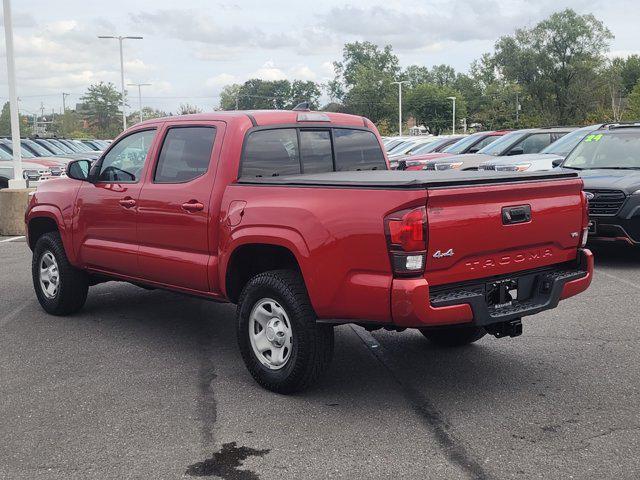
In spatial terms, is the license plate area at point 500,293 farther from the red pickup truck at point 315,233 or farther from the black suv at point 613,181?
the black suv at point 613,181

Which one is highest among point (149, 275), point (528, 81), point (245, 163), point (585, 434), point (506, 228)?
point (528, 81)

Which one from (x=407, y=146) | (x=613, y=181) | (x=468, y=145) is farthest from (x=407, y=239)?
(x=407, y=146)

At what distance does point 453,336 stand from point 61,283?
368 cm

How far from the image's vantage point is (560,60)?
7588cm

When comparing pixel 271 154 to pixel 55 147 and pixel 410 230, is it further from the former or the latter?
pixel 55 147

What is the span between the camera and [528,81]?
3034 inches

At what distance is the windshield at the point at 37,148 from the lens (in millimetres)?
25891

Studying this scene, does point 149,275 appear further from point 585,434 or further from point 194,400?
point 585,434

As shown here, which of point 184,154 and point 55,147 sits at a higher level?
point 55,147

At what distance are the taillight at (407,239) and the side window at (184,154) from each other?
6.20ft

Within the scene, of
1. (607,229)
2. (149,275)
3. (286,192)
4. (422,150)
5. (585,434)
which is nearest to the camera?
(585,434)

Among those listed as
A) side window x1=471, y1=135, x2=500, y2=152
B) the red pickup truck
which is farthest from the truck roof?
side window x1=471, y1=135, x2=500, y2=152

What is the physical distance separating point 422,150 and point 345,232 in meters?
19.5

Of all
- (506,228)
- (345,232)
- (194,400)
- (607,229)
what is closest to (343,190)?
(345,232)
